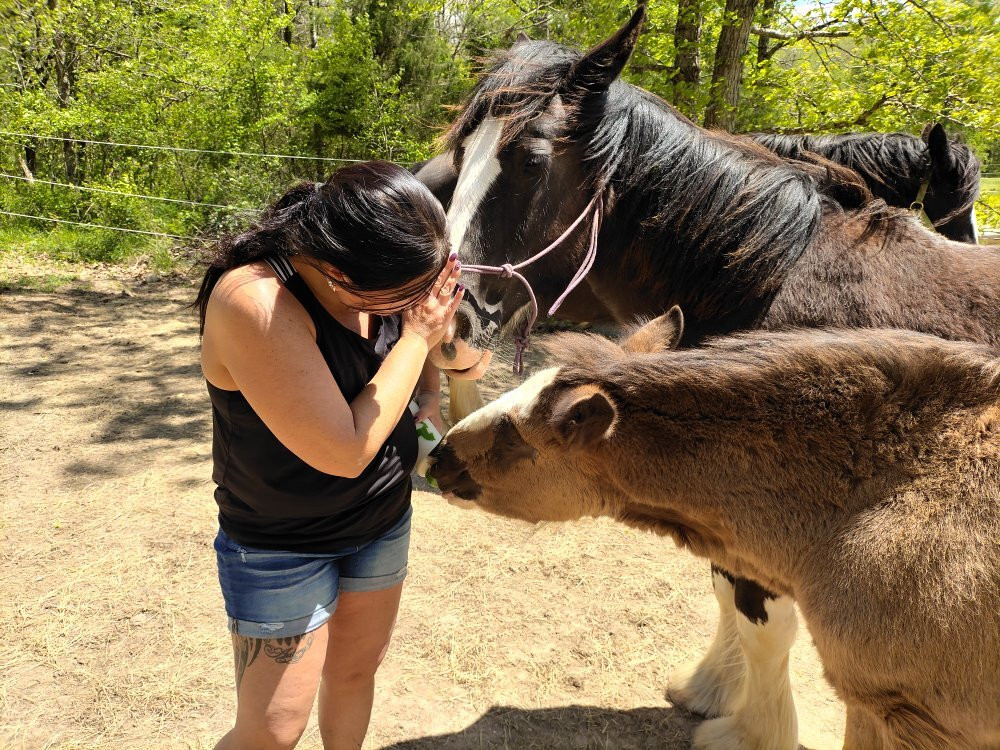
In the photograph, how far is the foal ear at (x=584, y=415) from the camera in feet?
6.31

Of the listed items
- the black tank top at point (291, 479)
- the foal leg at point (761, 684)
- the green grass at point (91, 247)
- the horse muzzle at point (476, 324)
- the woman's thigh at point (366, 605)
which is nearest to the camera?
the black tank top at point (291, 479)

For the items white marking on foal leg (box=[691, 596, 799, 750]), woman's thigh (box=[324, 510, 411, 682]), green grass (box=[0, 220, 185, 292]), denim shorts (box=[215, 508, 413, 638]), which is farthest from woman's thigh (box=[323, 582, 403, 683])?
green grass (box=[0, 220, 185, 292])

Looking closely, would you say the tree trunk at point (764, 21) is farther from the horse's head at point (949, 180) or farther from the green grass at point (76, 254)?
the green grass at point (76, 254)

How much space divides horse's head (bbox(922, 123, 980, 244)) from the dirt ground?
233cm

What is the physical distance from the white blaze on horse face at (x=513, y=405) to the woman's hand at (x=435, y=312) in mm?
373

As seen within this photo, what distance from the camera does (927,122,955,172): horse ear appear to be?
349cm

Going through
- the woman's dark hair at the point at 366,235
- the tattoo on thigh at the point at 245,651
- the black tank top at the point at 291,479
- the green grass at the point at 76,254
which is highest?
the woman's dark hair at the point at 366,235

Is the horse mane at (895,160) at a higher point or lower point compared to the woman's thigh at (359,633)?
higher

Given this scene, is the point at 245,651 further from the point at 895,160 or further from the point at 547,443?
the point at 895,160

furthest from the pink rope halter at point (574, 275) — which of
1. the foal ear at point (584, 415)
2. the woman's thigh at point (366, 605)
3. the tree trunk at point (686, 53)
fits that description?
the tree trunk at point (686, 53)

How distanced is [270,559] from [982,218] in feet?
23.2

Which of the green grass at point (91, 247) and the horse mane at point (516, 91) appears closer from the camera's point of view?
the horse mane at point (516, 91)

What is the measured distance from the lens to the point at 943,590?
1655 millimetres

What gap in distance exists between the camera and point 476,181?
9.26 feet
